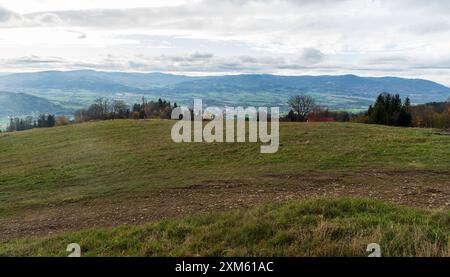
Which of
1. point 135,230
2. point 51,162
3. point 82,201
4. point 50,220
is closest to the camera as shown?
point 135,230

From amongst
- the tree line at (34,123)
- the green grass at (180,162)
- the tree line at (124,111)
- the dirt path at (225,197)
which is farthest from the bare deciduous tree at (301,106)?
the dirt path at (225,197)

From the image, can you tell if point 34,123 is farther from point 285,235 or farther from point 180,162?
point 285,235

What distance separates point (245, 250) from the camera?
6266 millimetres

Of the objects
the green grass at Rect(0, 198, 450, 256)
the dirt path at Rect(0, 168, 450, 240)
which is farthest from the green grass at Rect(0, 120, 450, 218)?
the green grass at Rect(0, 198, 450, 256)

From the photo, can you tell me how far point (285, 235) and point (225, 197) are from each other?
21.5 feet

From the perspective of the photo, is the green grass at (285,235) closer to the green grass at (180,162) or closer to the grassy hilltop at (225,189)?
the grassy hilltop at (225,189)

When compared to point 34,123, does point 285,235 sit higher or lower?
higher

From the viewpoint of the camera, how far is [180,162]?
22.2 meters

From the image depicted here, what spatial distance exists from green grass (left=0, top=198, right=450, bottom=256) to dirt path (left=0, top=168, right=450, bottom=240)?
258 centimetres

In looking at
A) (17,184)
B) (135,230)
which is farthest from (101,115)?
(135,230)

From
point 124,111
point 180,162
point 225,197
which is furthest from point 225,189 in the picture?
point 124,111

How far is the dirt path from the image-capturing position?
11.1 meters
